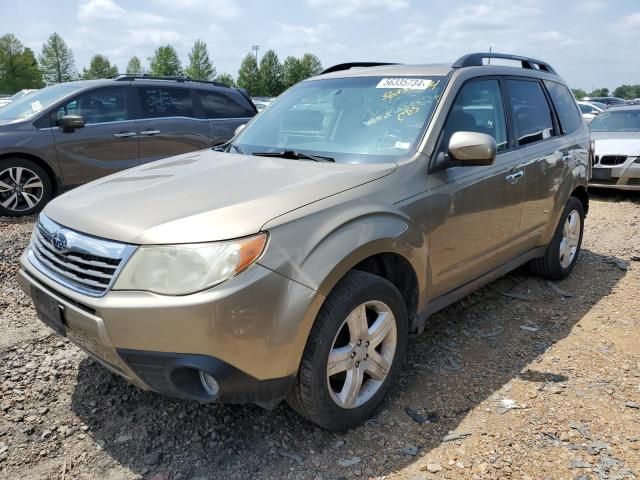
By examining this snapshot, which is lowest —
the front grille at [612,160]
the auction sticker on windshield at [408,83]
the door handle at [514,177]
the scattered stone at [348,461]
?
the scattered stone at [348,461]

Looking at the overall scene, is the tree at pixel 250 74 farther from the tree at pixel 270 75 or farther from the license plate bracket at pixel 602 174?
the license plate bracket at pixel 602 174

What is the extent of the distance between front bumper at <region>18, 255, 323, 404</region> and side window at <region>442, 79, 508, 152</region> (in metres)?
1.49

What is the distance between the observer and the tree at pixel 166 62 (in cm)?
6972

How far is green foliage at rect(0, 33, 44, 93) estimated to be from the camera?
60.4 m

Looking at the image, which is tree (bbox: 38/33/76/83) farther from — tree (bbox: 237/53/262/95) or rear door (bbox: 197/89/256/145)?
rear door (bbox: 197/89/256/145)

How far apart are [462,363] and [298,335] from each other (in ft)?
5.04

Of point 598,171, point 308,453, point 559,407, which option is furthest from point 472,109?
point 598,171

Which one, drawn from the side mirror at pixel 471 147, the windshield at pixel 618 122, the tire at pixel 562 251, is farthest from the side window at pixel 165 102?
the windshield at pixel 618 122

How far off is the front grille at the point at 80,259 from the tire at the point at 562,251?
356 cm

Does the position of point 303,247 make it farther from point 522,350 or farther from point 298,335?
point 522,350

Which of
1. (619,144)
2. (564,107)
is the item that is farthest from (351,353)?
(619,144)

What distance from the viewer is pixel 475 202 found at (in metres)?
3.22

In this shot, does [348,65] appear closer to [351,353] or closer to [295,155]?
[295,155]

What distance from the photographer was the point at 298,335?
219cm
